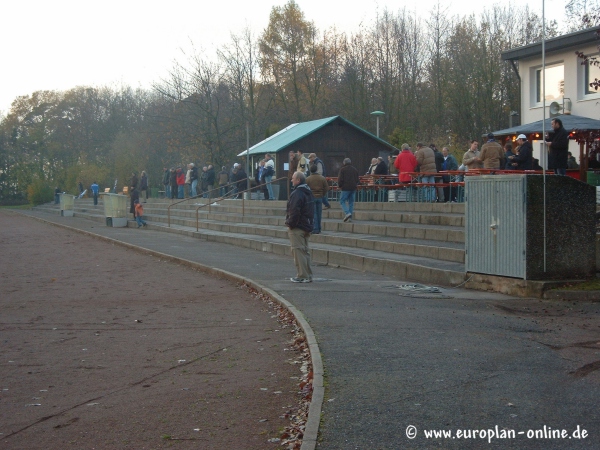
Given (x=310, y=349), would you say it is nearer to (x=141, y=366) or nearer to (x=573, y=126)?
(x=141, y=366)

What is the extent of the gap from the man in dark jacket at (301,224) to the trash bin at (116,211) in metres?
24.2

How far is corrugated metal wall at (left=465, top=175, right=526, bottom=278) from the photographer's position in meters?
12.0

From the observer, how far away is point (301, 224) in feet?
46.0

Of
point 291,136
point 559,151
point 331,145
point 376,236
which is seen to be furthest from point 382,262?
point 291,136

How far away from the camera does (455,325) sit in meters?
9.32

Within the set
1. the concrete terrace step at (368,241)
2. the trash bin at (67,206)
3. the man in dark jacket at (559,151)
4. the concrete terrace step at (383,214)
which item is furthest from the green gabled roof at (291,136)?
the man in dark jacket at (559,151)

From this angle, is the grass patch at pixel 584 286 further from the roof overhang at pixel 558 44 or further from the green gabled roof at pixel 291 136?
the green gabled roof at pixel 291 136

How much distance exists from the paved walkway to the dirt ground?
562 mm

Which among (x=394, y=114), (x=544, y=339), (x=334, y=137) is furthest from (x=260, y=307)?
(x=394, y=114)

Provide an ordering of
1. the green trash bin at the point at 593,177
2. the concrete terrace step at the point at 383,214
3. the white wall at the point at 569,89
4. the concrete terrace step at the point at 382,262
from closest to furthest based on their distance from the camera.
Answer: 1. the concrete terrace step at the point at 382,262
2. the concrete terrace step at the point at 383,214
3. the green trash bin at the point at 593,177
4. the white wall at the point at 569,89

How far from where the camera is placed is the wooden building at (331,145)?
37812mm

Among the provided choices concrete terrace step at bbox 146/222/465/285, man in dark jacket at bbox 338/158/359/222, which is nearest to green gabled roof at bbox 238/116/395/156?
man in dark jacket at bbox 338/158/359/222

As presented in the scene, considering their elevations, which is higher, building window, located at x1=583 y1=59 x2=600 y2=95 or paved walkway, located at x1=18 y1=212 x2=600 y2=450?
building window, located at x1=583 y1=59 x2=600 y2=95

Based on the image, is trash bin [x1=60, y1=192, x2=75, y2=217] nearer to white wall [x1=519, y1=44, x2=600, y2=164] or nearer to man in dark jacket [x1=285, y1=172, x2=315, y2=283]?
white wall [x1=519, y1=44, x2=600, y2=164]
